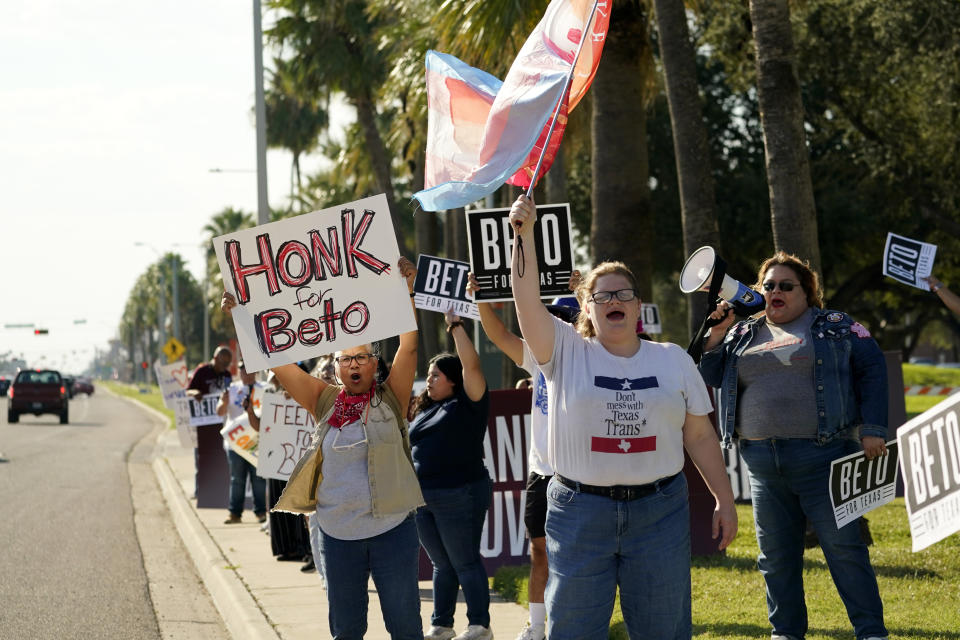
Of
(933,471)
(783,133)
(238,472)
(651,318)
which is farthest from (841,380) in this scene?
(238,472)

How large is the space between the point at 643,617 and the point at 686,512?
416mm

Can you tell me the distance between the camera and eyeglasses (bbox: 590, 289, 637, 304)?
453 cm

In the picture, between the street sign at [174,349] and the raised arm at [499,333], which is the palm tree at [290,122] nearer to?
the street sign at [174,349]

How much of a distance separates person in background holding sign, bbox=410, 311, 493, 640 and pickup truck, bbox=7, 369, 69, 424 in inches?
1594

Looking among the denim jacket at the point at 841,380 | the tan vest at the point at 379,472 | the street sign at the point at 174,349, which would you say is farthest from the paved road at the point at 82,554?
the street sign at the point at 174,349

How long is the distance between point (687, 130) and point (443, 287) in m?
5.10

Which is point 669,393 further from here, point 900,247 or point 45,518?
point 45,518

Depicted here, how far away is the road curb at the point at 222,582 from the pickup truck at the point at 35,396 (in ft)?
101

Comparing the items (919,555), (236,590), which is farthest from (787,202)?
(236,590)

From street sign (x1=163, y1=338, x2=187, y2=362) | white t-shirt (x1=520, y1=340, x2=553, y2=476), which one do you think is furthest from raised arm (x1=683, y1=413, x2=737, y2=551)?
street sign (x1=163, y1=338, x2=187, y2=362)

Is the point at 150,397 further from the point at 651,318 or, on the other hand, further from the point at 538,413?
the point at 538,413

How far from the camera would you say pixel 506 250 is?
238 inches

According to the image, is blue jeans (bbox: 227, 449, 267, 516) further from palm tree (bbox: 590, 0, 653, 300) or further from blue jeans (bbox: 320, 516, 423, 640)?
blue jeans (bbox: 320, 516, 423, 640)

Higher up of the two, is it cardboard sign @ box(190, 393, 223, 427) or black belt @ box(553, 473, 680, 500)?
cardboard sign @ box(190, 393, 223, 427)
